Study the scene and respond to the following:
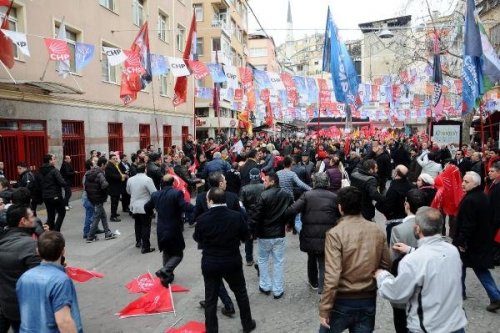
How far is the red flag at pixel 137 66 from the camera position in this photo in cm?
1327

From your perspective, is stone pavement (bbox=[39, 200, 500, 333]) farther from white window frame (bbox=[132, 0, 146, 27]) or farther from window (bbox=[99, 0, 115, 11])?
white window frame (bbox=[132, 0, 146, 27])

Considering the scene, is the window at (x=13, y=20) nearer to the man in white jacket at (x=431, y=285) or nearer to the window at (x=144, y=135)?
the window at (x=144, y=135)

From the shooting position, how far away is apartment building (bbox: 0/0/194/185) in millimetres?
13016

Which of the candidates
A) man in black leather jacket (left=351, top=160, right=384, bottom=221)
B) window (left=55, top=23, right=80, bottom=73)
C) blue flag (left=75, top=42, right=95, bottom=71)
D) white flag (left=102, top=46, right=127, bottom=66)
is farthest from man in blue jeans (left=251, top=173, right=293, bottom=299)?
window (left=55, top=23, right=80, bottom=73)

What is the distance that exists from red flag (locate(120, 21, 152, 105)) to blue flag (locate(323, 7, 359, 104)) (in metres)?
5.83

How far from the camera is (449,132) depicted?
753 inches

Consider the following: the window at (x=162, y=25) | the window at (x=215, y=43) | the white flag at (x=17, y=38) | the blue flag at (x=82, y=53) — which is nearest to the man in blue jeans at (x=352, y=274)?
the white flag at (x=17, y=38)

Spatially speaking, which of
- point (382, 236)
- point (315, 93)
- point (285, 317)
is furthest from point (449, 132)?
point (382, 236)

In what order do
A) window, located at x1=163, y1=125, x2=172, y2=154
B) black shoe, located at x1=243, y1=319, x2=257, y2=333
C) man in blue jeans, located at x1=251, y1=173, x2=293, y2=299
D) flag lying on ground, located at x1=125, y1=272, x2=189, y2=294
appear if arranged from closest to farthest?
black shoe, located at x1=243, y1=319, x2=257, y2=333 → man in blue jeans, located at x1=251, y1=173, x2=293, y2=299 → flag lying on ground, located at x1=125, y1=272, x2=189, y2=294 → window, located at x1=163, y1=125, x2=172, y2=154

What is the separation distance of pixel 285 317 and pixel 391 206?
7.31 ft

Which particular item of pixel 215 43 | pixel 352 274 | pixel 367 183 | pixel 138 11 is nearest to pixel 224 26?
pixel 215 43

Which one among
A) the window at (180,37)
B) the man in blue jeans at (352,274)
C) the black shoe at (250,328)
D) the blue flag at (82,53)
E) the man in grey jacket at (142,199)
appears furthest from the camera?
the window at (180,37)

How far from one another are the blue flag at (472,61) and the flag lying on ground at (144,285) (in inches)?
273

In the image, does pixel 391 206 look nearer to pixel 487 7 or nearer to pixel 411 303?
pixel 411 303
